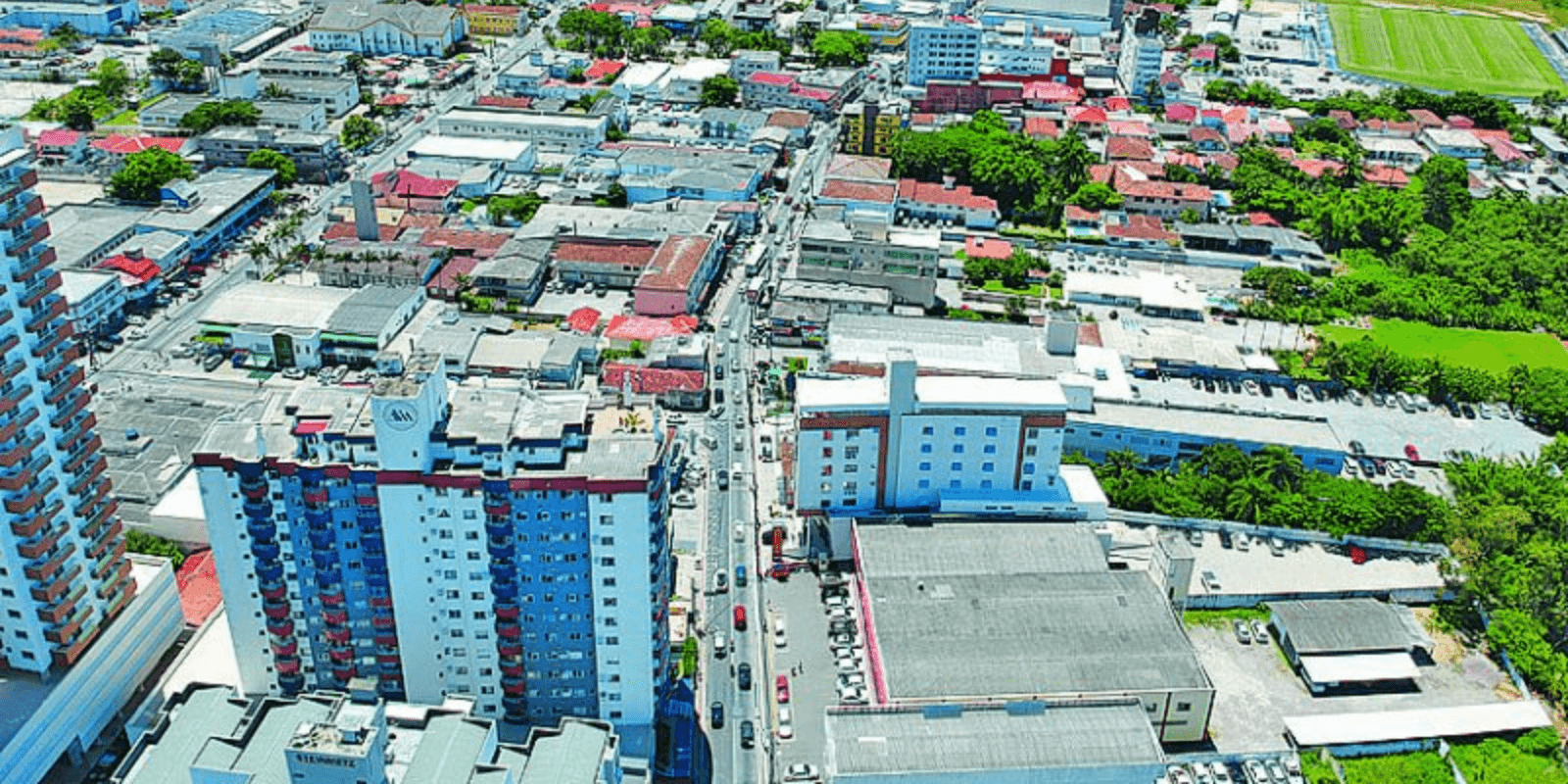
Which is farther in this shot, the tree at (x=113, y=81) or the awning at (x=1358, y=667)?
the tree at (x=113, y=81)

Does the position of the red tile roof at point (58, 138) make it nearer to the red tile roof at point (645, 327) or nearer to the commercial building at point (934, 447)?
the red tile roof at point (645, 327)

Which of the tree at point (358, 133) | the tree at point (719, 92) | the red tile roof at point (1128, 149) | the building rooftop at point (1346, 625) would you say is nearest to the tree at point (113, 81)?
the tree at point (358, 133)

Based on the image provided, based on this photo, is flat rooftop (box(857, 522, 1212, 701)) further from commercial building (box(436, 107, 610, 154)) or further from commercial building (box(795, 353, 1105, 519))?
commercial building (box(436, 107, 610, 154))

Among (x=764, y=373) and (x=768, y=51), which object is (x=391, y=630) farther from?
(x=768, y=51)

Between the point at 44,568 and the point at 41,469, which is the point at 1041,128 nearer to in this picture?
the point at 41,469

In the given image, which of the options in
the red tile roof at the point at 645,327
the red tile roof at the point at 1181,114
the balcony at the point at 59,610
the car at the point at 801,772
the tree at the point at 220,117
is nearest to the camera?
the balcony at the point at 59,610

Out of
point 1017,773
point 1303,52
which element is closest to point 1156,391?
point 1017,773
